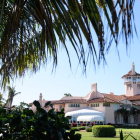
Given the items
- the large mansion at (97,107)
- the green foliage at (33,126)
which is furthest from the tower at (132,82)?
the green foliage at (33,126)

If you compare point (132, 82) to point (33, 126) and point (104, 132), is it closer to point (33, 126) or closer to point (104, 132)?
point (104, 132)

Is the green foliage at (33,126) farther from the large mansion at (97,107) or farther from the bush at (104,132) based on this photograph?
the large mansion at (97,107)

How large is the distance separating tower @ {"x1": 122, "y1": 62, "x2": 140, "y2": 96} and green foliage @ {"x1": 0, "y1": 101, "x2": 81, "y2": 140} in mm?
59360

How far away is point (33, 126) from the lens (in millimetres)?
2736

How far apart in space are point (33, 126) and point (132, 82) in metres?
60.4

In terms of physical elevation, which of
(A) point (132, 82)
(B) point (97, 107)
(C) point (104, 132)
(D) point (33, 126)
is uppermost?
(A) point (132, 82)

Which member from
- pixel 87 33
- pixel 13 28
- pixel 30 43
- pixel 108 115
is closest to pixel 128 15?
pixel 87 33

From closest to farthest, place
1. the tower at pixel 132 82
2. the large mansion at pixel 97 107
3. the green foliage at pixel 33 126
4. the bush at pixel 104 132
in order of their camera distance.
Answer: the green foliage at pixel 33 126
the bush at pixel 104 132
the large mansion at pixel 97 107
the tower at pixel 132 82

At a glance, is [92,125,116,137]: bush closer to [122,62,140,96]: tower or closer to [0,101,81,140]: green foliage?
[0,101,81,140]: green foliage

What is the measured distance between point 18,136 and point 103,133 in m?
19.2

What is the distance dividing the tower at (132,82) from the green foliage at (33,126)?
195 ft

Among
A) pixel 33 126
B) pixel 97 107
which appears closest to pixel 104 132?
pixel 33 126

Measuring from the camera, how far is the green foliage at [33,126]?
2.54 m

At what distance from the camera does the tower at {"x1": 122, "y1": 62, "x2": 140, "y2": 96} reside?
60094 mm
